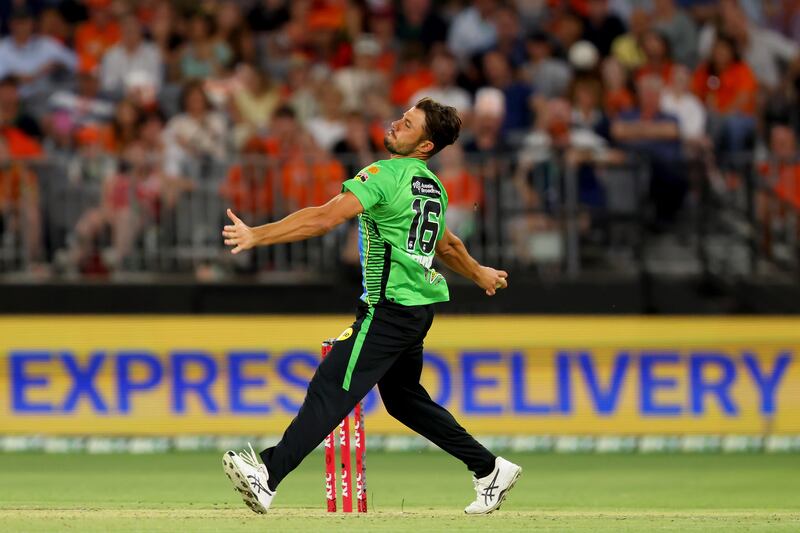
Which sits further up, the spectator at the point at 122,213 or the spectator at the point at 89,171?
the spectator at the point at 89,171

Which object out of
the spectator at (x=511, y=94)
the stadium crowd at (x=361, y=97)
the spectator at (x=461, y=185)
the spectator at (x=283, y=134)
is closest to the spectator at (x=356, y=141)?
the stadium crowd at (x=361, y=97)

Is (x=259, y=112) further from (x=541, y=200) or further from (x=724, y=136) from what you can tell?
(x=724, y=136)

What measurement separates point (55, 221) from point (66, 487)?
15.2 feet

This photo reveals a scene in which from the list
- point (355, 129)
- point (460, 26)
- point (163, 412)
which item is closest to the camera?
point (163, 412)

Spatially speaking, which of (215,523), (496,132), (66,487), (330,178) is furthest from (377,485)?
(496,132)

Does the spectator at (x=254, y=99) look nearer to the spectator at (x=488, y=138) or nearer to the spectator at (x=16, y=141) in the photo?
the spectator at (x=16, y=141)

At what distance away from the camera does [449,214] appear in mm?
15141

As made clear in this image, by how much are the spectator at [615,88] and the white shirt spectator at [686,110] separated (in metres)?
0.39

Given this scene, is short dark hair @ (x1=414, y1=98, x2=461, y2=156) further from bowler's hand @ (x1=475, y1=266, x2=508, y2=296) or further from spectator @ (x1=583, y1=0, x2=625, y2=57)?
spectator @ (x1=583, y1=0, x2=625, y2=57)

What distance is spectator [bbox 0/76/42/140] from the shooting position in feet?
55.0

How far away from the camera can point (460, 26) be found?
1845 centimetres

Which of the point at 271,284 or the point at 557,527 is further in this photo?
the point at 271,284

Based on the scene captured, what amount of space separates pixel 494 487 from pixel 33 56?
11.2 meters

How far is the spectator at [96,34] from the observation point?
18.2 m
